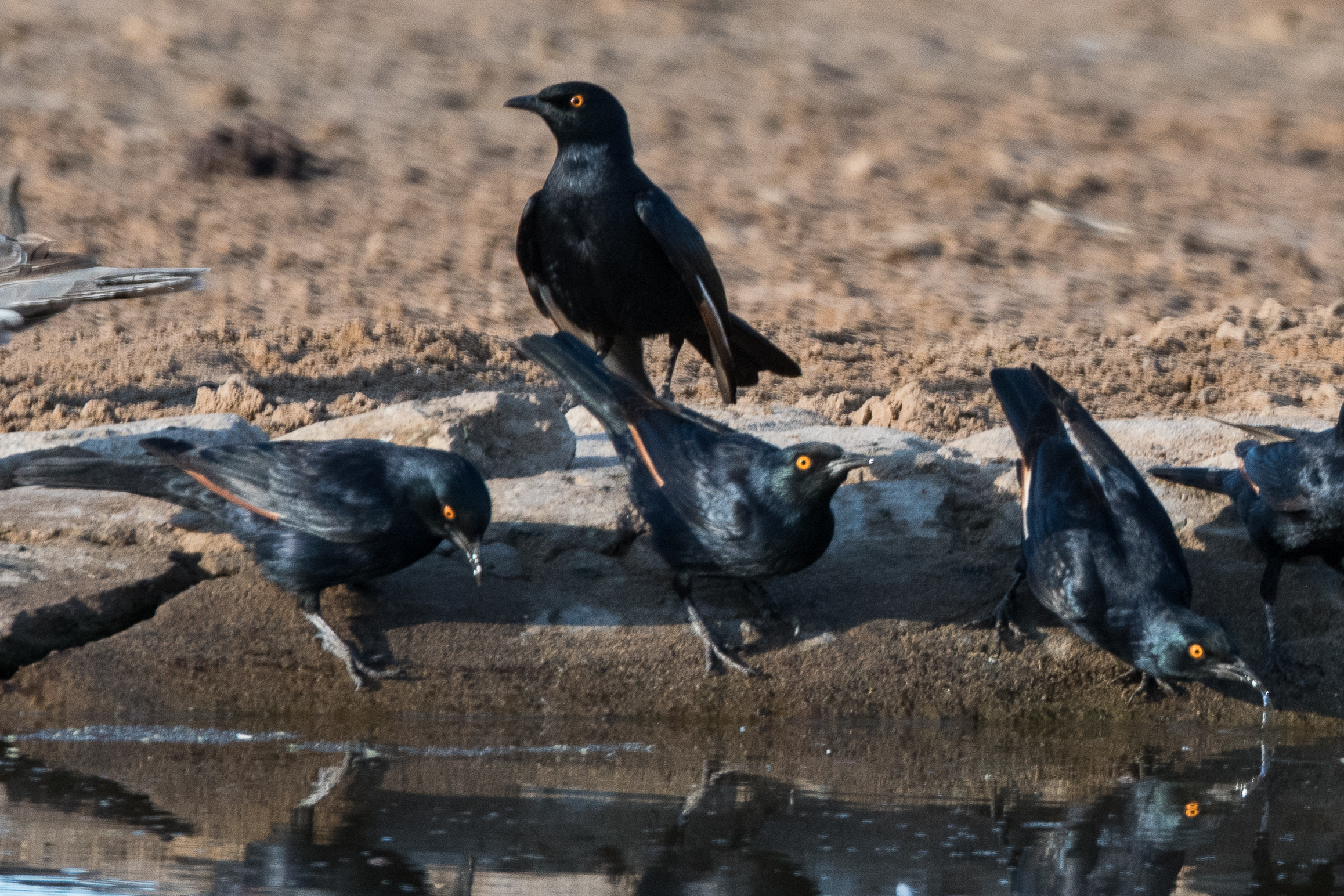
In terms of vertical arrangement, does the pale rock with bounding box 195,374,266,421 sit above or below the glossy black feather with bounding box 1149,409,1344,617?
below

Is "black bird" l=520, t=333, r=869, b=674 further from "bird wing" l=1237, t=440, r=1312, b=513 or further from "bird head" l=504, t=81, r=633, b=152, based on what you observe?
"bird head" l=504, t=81, r=633, b=152

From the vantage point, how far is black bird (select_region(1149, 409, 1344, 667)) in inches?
197

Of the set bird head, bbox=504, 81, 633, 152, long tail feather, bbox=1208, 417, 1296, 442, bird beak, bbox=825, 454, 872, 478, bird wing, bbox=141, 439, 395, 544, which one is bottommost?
bird wing, bbox=141, 439, 395, 544

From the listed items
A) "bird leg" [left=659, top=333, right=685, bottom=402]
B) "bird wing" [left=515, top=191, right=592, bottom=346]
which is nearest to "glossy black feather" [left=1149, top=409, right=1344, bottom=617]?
"bird leg" [left=659, top=333, right=685, bottom=402]

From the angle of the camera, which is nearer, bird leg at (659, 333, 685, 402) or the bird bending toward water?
the bird bending toward water

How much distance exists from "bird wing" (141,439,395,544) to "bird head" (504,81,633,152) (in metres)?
2.19

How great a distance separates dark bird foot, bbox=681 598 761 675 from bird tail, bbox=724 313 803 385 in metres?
2.01

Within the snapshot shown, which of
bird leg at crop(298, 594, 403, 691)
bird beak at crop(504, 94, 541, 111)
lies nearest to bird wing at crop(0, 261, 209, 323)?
bird beak at crop(504, 94, 541, 111)

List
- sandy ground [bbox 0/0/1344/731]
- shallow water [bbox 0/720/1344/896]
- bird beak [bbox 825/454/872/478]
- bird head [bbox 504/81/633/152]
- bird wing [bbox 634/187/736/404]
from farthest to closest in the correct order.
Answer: sandy ground [bbox 0/0/1344/731] < bird head [bbox 504/81/633/152] < bird wing [bbox 634/187/736/404] < bird beak [bbox 825/454/872/478] < shallow water [bbox 0/720/1344/896]

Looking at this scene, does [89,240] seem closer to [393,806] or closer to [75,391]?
[75,391]

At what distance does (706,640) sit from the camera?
4887 millimetres

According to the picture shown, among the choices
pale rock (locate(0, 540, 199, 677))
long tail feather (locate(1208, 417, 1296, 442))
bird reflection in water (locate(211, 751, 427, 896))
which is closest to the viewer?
bird reflection in water (locate(211, 751, 427, 896))

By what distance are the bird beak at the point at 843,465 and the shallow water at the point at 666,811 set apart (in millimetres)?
746

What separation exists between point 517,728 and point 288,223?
6.71 m
